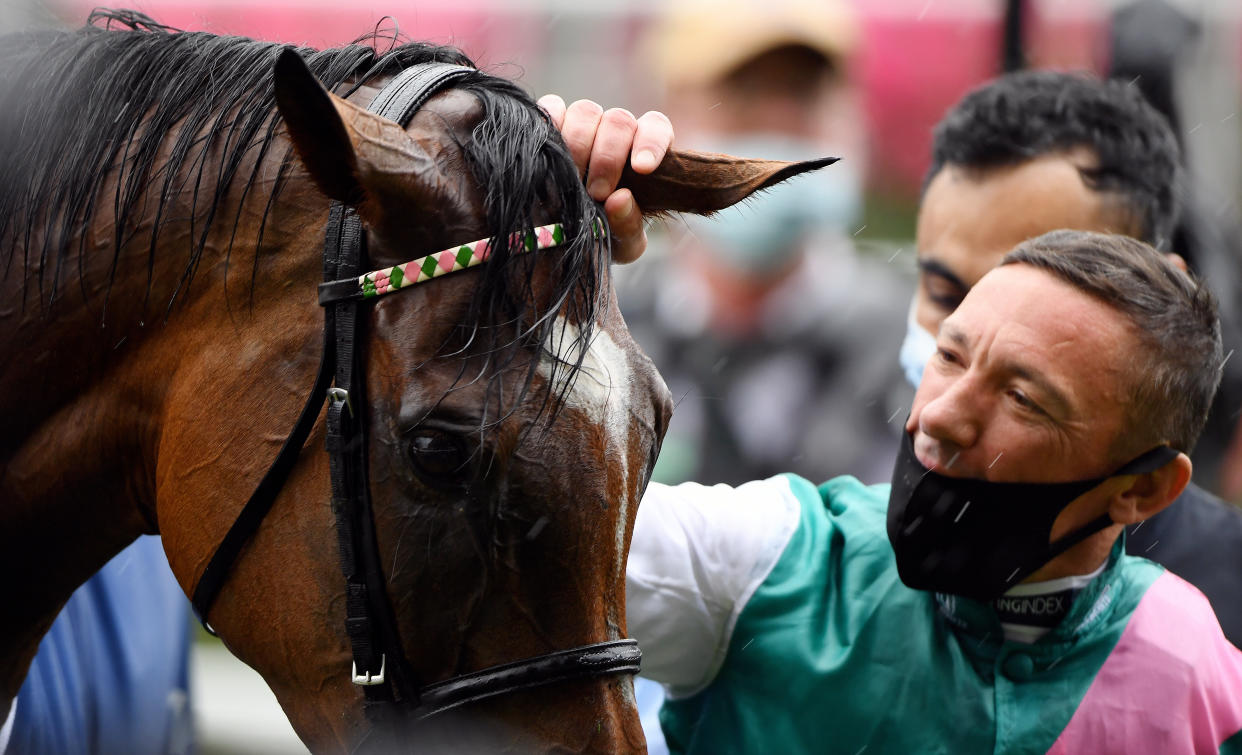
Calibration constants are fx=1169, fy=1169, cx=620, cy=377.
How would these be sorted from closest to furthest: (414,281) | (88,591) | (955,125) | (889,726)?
1. (414,281)
2. (889,726)
3. (88,591)
4. (955,125)

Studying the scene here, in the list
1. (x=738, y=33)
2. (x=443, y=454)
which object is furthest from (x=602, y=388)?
(x=738, y=33)

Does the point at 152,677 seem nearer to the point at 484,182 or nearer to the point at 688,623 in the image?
the point at 688,623

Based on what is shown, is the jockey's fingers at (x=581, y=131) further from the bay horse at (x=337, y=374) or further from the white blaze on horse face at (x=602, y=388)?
the white blaze on horse face at (x=602, y=388)

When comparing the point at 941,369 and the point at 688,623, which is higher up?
the point at 941,369

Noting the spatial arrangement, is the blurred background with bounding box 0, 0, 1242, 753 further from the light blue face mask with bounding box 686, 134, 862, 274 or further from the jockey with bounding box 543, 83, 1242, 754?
the jockey with bounding box 543, 83, 1242, 754

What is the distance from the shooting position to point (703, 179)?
1807 millimetres

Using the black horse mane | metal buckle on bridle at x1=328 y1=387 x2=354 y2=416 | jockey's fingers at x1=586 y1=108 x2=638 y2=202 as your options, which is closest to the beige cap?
jockey's fingers at x1=586 y1=108 x2=638 y2=202

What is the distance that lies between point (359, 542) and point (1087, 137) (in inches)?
87.5

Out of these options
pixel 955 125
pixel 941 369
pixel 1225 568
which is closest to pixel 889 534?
pixel 941 369

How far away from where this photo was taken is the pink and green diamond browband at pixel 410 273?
1477mm

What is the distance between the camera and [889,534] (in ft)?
6.46

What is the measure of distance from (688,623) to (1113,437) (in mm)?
765

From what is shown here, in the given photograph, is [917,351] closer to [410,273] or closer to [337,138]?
[410,273]

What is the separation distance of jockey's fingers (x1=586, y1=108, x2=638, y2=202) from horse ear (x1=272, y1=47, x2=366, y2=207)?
41cm
